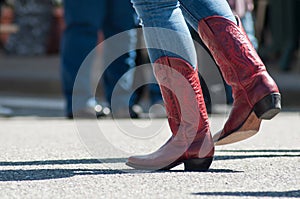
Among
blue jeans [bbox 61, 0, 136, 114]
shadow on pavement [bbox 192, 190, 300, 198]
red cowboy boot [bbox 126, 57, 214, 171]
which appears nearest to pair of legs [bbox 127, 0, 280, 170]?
red cowboy boot [bbox 126, 57, 214, 171]

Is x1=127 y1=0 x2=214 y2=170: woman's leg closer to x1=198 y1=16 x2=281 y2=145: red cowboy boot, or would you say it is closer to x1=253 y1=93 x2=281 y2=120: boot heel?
x1=198 y1=16 x2=281 y2=145: red cowboy boot

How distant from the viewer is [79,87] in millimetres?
6555

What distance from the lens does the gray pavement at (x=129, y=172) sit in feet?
11.1

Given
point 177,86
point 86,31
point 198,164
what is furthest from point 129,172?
point 86,31

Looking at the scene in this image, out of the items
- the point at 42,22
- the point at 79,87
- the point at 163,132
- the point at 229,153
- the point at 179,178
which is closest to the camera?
the point at 179,178

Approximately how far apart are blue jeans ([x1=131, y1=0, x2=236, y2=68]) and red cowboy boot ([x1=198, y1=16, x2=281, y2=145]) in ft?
0.14

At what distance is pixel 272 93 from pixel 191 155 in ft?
1.27

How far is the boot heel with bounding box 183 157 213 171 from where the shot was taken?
3783 mm

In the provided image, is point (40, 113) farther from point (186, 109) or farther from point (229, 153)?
point (186, 109)

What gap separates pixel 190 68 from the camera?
12.5 ft

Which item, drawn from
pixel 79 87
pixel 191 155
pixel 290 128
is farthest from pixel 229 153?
pixel 79 87

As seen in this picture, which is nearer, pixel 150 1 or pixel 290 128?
pixel 150 1

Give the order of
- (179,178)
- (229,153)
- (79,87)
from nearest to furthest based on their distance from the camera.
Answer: (179,178), (229,153), (79,87)

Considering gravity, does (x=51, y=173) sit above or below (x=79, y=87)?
above
